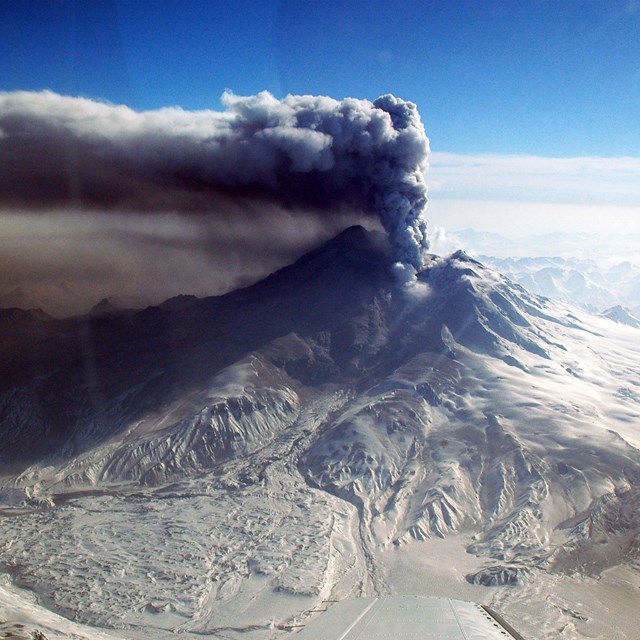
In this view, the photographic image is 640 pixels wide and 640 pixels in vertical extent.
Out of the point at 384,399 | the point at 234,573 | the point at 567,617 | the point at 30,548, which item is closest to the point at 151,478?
the point at 30,548

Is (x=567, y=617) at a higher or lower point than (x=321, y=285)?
lower

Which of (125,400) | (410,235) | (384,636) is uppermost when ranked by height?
(410,235)

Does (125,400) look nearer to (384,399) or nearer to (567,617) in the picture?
(384,399)

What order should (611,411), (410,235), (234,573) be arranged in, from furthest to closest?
(410,235) → (611,411) → (234,573)

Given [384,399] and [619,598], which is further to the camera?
[384,399]

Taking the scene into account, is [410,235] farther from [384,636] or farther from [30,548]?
[384,636]

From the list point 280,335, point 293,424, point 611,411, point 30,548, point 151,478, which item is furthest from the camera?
point 280,335

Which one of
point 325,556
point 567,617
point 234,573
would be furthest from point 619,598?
point 234,573
